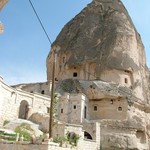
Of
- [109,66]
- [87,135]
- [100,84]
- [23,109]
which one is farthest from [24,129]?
[109,66]

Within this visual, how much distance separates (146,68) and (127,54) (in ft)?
28.8

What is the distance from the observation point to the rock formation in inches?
1473

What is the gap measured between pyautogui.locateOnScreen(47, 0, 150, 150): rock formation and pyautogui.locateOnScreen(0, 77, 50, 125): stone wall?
3763mm

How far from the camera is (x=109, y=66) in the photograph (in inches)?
1745

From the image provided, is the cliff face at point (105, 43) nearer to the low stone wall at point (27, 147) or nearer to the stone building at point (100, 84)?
the stone building at point (100, 84)

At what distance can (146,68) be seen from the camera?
53500 millimetres

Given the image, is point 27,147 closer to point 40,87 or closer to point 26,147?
point 26,147

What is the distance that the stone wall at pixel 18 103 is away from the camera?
3412 centimetres

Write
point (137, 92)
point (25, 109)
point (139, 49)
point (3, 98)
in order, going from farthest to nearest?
point (139, 49) < point (137, 92) < point (25, 109) < point (3, 98)

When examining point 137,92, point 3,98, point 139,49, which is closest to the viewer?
point 3,98

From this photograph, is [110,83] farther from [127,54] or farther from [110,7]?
[110,7]

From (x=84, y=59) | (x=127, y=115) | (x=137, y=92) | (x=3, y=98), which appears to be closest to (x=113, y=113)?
(x=127, y=115)

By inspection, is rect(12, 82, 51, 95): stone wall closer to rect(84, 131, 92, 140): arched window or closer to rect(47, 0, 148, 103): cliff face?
rect(47, 0, 148, 103): cliff face

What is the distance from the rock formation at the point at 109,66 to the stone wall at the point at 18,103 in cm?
376
